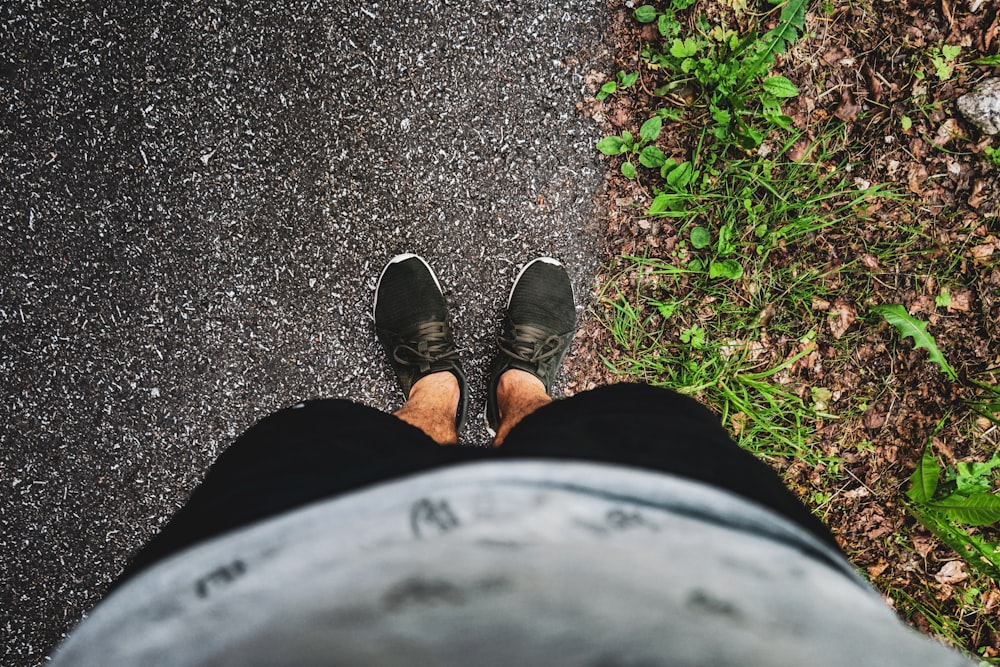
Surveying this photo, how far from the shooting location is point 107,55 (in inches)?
75.4

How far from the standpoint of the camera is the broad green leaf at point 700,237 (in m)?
1.96

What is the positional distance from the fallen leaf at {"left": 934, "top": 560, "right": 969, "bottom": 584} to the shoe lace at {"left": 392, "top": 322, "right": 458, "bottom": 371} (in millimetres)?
2048

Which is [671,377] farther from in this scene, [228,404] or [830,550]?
[228,404]

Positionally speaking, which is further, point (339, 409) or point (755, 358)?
point (755, 358)

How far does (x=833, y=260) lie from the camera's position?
197 centimetres

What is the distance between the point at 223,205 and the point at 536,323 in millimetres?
1233

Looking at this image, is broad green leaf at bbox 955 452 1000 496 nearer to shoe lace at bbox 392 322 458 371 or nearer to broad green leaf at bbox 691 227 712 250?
broad green leaf at bbox 691 227 712 250

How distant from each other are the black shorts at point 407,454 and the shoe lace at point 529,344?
0.68 metres

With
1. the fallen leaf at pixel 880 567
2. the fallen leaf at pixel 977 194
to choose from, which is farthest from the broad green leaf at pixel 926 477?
the fallen leaf at pixel 977 194

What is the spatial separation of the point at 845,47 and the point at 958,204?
70cm

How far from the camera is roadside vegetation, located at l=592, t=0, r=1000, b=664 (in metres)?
1.92

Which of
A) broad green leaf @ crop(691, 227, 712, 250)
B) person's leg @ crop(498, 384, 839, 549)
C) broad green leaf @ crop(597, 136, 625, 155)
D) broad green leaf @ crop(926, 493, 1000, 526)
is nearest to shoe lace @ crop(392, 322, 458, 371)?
person's leg @ crop(498, 384, 839, 549)

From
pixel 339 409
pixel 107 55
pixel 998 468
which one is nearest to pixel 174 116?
pixel 107 55

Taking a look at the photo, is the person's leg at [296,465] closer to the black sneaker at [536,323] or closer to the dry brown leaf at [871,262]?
the black sneaker at [536,323]
